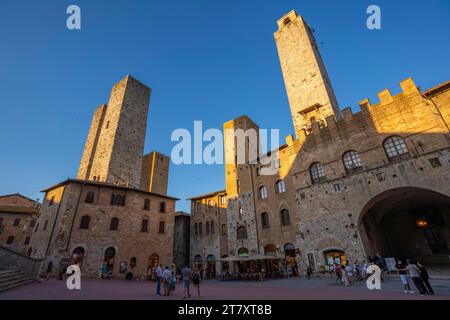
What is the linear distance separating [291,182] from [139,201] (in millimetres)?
16113

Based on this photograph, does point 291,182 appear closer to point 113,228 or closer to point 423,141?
point 423,141

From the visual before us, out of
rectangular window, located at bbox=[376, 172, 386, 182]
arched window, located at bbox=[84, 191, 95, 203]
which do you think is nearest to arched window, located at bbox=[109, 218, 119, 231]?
arched window, located at bbox=[84, 191, 95, 203]

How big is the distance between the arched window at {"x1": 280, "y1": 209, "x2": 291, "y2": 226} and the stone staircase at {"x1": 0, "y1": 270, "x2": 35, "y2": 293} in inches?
774

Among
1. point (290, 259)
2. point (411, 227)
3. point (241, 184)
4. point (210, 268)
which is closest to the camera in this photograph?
point (290, 259)

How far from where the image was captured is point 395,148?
50.3ft

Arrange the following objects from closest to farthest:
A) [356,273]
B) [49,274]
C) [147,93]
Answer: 1. [356,273]
2. [49,274]
3. [147,93]

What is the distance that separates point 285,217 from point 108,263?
17.1m

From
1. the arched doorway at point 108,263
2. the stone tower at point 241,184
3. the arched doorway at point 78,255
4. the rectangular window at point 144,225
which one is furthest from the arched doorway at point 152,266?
the stone tower at point 241,184

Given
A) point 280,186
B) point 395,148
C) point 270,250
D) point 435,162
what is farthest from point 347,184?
point 270,250

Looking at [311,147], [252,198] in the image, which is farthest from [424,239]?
[252,198]

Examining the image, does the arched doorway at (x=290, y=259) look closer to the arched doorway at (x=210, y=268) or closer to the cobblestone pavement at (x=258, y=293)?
the cobblestone pavement at (x=258, y=293)

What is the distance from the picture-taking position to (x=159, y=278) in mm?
10773

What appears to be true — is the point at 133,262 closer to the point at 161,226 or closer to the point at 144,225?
the point at 144,225

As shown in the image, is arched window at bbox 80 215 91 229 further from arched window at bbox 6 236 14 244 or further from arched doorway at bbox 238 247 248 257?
arched window at bbox 6 236 14 244
